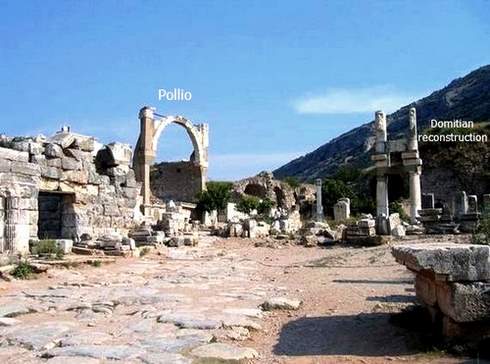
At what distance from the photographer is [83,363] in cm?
412

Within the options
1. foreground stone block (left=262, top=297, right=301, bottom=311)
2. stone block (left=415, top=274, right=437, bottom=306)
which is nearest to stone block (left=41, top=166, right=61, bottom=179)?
foreground stone block (left=262, top=297, right=301, bottom=311)

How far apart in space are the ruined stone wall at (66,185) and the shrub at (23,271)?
46.6 inches

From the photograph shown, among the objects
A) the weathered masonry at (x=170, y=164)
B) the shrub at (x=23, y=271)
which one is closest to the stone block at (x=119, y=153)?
the shrub at (x=23, y=271)

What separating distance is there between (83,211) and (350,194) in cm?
3543

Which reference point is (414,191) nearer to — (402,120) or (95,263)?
(95,263)

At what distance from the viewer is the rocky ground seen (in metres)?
4.48

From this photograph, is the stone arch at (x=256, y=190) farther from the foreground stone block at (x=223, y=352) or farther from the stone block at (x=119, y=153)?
A: the foreground stone block at (x=223, y=352)

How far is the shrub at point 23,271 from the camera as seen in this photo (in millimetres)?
8914

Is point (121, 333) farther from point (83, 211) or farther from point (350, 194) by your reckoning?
point (350, 194)

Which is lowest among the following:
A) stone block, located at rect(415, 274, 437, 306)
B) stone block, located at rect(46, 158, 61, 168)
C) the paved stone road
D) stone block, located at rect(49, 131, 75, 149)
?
the paved stone road

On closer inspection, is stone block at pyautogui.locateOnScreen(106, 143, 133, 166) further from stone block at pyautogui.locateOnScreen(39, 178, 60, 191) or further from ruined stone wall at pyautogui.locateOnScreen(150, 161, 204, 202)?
ruined stone wall at pyautogui.locateOnScreen(150, 161, 204, 202)

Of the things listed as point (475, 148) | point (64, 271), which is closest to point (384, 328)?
point (64, 271)

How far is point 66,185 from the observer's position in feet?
43.0

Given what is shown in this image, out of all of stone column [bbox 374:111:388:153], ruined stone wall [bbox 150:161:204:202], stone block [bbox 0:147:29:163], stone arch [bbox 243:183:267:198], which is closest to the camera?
stone block [bbox 0:147:29:163]
